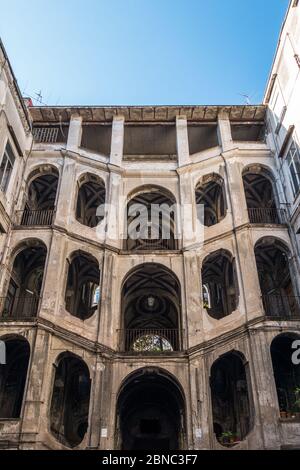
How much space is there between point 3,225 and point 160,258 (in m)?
7.81

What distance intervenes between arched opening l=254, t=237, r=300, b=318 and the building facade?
0.28 ft

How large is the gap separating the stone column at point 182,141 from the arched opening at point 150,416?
478 inches

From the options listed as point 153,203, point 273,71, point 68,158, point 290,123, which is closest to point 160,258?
point 153,203

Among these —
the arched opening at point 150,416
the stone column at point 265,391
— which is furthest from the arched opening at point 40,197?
the stone column at point 265,391

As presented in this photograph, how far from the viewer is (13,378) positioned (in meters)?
20.5

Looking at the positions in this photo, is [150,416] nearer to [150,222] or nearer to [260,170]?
[150,222]

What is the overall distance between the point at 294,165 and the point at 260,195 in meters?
4.79

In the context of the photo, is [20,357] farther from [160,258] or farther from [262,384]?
[262,384]

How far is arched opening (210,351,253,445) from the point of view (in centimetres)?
1956

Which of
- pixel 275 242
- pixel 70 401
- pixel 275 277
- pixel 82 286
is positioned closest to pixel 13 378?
pixel 70 401

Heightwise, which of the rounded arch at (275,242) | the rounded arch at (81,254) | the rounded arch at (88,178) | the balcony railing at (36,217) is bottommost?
the rounded arch at (81,254)

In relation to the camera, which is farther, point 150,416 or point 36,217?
point 36,217

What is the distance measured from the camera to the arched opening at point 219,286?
22.8 m

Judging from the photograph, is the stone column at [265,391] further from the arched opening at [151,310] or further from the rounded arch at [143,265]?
the arched opening at [151,310]
